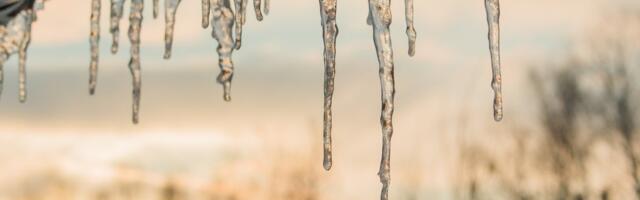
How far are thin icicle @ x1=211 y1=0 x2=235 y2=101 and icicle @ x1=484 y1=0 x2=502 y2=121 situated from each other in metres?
1.00

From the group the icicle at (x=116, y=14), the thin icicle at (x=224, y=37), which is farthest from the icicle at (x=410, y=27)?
the icicle at (x=116, y=14)

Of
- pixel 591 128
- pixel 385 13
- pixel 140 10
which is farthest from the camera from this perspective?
pixel 591 128

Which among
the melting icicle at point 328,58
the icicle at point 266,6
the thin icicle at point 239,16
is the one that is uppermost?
the icicle at point 266,6

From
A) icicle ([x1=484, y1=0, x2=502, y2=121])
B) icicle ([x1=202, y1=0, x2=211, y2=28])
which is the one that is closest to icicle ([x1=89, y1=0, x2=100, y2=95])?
icicle ([x1=202, y1=0, x2=211, y2=28])

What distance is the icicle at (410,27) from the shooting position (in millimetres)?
4629

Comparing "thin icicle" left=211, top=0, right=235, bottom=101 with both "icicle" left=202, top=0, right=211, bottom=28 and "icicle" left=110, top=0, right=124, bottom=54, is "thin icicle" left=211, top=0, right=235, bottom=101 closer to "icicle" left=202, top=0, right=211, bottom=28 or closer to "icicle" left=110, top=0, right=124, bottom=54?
"icicle" left=202, top=0, right=211, bottom=28

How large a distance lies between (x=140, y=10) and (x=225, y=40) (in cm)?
35

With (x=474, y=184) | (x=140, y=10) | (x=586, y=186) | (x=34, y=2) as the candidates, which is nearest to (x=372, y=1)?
(x=140, y=10)

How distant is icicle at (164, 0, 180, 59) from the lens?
507 cm

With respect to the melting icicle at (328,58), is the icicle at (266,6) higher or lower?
higher

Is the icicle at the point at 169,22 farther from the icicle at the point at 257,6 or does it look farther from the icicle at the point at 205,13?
the icicle at the point at 257,6

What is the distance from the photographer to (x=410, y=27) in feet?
15.4

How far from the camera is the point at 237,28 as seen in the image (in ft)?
15.8

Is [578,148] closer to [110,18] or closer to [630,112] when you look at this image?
[630,112]
